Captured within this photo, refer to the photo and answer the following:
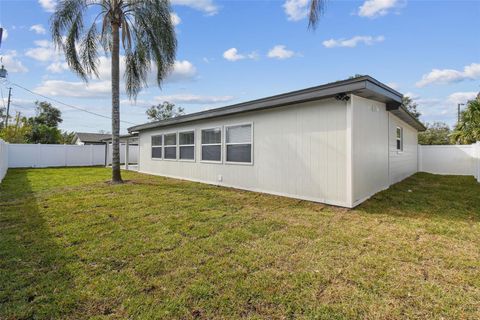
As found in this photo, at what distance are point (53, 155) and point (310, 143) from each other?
20922 mm

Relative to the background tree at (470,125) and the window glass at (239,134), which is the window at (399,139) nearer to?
the background tree at (470,125)

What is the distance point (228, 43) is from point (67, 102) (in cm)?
2792

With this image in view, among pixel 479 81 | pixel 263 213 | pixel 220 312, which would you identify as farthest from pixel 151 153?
pixel 479 81

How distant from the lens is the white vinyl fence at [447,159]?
12672 mm

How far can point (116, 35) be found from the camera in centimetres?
963

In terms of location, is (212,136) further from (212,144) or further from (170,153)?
(170,153)

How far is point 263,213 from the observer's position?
214 inches

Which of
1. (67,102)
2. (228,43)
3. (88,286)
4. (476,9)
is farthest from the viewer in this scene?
(67,102)

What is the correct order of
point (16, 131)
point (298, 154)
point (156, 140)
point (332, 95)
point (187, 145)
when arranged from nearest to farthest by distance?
point (332, 95), point (298, 154), point (187, 145), point (156, 140), point (16, 131)

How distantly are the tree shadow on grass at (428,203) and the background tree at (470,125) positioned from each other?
6.31 metres

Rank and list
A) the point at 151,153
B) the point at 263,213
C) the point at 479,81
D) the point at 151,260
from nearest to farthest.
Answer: the point at 151,260
the point at 263,213
the point at 151,153
the point at 479,81

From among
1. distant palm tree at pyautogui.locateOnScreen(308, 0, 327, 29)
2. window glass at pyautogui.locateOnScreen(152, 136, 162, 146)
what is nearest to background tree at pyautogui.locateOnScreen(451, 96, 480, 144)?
distant palm tree at pyautogui.locateOnScreen(308, 0, 327, 29)

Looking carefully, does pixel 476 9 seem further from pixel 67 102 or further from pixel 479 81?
pixel 67 102

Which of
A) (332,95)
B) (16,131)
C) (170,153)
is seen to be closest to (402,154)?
(332,95)
